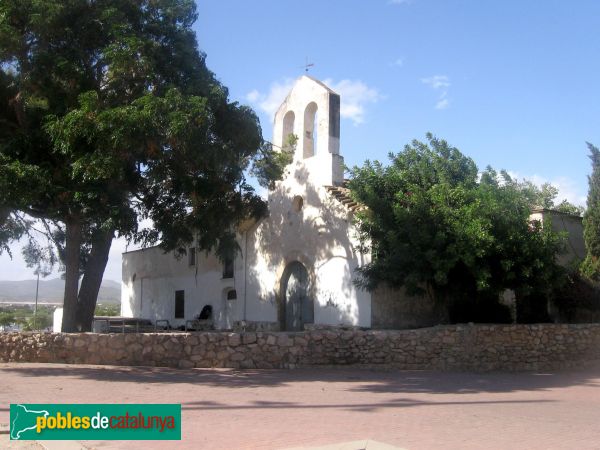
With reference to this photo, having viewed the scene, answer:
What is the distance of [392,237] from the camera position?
1463cm

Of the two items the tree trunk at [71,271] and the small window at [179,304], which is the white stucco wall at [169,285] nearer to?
the small window at [179,304]

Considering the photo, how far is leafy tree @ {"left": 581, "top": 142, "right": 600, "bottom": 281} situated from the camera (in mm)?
17672

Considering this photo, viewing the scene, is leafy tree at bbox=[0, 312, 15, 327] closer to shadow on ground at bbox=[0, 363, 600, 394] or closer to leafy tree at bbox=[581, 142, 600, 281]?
shadow on ground at bbox=[0, 363, 600, 394]

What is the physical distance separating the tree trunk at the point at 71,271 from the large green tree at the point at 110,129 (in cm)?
2

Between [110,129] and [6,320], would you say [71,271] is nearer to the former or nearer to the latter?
[110,129]

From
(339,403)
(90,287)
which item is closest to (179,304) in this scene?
(90,287)

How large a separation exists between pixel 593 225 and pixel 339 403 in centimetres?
1230

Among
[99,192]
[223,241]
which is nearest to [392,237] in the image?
[223,241]

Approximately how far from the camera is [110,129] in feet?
37.4

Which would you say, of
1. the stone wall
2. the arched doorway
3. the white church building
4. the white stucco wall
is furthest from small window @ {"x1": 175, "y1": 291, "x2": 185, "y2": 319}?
the stone wall

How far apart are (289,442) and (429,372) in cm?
830

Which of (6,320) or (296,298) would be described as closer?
(296,298)

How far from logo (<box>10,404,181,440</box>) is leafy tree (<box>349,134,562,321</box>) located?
8.62 metres

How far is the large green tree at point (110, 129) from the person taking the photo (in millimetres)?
11523
